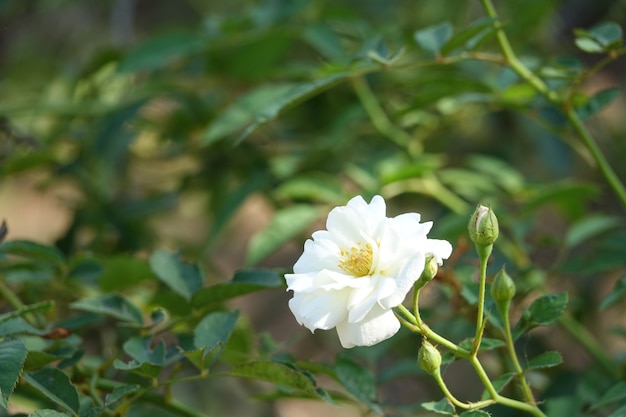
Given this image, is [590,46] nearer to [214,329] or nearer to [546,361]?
[546,361]

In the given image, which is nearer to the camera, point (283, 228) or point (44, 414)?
point (44, 414)

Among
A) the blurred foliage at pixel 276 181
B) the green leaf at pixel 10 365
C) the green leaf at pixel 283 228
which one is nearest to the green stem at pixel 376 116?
the blurred foliage at pixel 276 181

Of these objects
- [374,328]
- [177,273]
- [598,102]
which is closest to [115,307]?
[177,273]

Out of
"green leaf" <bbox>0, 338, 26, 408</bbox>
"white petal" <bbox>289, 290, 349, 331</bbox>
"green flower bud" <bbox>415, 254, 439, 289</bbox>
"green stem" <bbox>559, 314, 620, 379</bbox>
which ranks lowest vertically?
"green stem" <bbox>559, 314, 620, 379</bbox>

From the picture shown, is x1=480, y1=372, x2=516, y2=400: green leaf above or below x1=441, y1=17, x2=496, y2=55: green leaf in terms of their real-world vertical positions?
below

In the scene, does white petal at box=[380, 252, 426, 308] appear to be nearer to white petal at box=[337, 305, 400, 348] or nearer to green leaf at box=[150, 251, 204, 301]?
white petal at box=[337, 305, 400, 348]

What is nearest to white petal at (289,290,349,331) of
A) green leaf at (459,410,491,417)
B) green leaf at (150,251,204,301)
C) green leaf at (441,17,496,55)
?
green leaf at (459,410,491,417)
